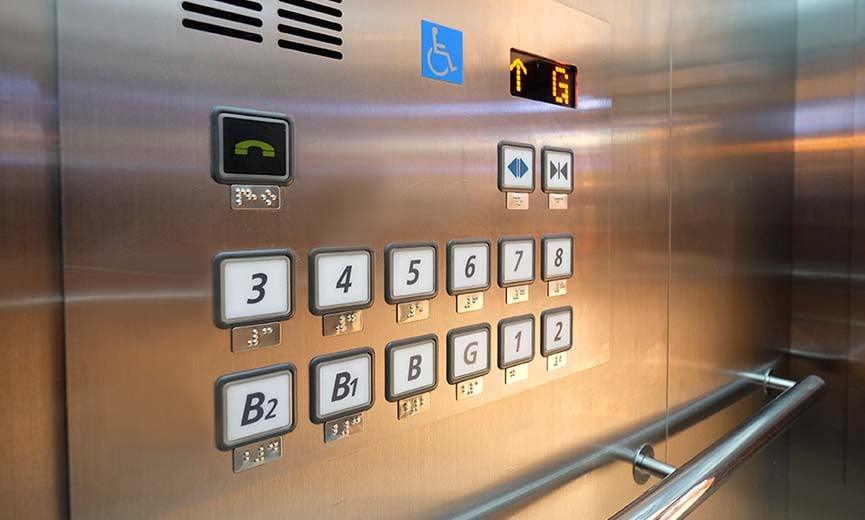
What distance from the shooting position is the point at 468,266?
0.60 meters

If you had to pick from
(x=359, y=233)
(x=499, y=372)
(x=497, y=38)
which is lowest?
(x=499, y=372)

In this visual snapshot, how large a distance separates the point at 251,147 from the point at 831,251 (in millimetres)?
1222

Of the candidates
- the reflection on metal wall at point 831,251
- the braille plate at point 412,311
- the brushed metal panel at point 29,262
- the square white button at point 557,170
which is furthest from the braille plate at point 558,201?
the reflection on metal wall at point 831,251

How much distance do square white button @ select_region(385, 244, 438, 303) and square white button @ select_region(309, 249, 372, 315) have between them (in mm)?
26

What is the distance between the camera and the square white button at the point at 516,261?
2.07 feet

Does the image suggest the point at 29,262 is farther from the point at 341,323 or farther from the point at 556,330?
the point at 556,330

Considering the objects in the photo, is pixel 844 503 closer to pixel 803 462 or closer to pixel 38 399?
pixel 803 462

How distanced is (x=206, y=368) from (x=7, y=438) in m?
0.13

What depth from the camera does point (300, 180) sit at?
0.47 m

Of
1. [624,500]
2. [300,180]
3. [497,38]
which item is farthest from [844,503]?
[300,180]

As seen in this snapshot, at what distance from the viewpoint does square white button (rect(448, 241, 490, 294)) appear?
22.9 inches

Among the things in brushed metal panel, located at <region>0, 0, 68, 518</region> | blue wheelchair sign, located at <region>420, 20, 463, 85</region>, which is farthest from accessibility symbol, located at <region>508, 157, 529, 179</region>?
brushed metal panel, located at <region>0, 0, 68, 518</region>

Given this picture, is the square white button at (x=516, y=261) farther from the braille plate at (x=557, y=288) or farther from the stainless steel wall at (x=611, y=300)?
the stainless steel wall at (x=611, y=300)

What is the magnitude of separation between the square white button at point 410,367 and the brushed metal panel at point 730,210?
0.53 m
